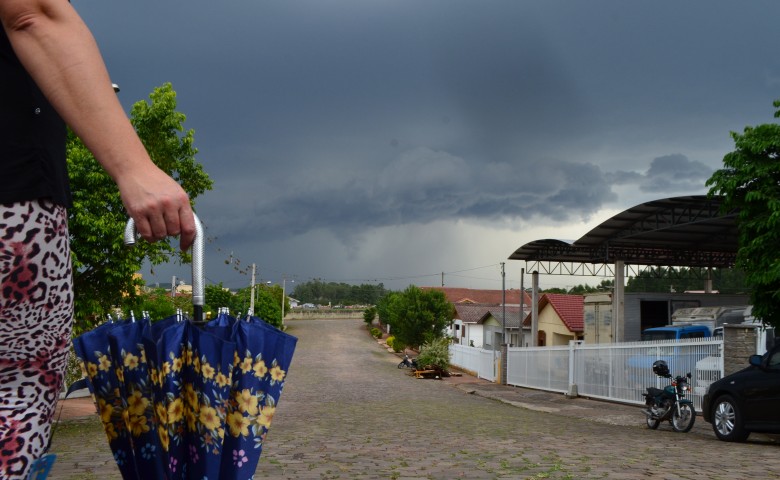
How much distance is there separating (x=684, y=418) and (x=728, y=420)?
6.08 feet

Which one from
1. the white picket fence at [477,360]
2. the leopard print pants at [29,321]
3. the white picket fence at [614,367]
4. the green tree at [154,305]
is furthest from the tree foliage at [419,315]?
the leopard print pants at [29,321]

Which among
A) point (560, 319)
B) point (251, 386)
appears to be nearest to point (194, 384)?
point (251, 386)

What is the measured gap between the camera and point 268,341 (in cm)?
193

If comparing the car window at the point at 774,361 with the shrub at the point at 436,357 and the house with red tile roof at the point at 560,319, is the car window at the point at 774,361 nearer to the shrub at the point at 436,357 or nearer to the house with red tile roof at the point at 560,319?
the shrub at the point at 436,357

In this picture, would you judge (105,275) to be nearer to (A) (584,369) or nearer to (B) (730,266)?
(A) (584,369)

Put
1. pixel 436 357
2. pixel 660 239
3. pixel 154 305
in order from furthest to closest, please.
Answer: pixel 436 357, pixel 660 239, pixel 154 305

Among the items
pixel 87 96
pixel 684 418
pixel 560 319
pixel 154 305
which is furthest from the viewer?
pixel 560 319

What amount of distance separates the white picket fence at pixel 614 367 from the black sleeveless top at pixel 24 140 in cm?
1808

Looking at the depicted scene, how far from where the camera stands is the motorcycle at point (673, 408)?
15.2 meters

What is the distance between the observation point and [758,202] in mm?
16328

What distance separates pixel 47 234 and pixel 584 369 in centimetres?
2572

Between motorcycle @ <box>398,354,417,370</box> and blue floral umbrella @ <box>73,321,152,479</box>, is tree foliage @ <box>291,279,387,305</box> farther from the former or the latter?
blue floral umbrella @ <box>73,321,152,479</box>

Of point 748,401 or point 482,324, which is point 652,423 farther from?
point 482,324

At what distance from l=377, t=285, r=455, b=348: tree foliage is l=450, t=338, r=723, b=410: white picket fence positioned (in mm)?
29932
